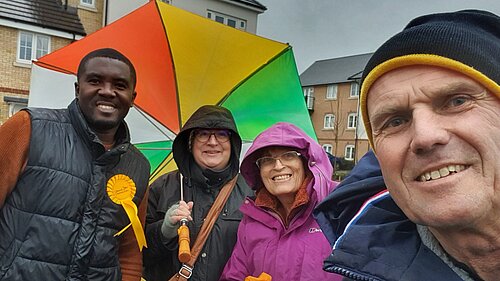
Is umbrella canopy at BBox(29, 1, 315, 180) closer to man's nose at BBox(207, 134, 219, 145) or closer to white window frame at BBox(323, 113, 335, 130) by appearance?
man's nose at BBox(207, 134, 219, 145)

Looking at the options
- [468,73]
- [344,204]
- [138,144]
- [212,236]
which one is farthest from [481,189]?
[138,144]

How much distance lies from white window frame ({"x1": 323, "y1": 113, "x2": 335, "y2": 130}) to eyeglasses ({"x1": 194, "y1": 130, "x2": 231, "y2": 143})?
38.3 meters

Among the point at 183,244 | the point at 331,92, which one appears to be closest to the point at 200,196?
the point at 183,244

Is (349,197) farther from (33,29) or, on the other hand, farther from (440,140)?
(33,29)

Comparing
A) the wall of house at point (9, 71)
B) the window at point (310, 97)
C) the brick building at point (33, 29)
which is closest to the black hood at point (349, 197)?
the brick building at point (33, 29)

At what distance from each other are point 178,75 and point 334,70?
4133cm

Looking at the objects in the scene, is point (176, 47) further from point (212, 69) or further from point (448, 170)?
point (448, 170)

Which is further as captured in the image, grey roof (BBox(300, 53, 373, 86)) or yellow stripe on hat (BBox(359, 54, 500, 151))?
grey roof (BBox(300, 53, 373, 86))

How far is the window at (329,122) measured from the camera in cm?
4100

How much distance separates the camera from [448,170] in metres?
1.06

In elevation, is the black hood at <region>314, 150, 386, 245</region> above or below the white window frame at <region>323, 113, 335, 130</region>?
below

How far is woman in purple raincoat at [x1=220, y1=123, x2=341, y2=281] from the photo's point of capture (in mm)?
2357

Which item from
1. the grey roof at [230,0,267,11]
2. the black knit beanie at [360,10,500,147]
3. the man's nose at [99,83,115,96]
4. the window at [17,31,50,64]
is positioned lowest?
the man's nose at [99,83,115,96]

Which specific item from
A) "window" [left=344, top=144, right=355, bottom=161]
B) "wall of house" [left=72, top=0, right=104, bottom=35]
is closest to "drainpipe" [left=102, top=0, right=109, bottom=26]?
"wall of house" [left=72, top=0, right=104, bottom=35]
